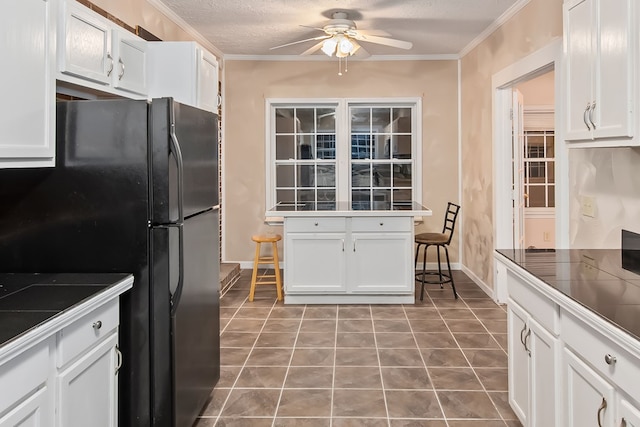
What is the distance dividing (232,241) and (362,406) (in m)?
3.86

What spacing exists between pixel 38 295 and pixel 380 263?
3191 mm

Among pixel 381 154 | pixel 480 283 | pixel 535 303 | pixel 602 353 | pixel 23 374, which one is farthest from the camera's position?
pixel 381 154

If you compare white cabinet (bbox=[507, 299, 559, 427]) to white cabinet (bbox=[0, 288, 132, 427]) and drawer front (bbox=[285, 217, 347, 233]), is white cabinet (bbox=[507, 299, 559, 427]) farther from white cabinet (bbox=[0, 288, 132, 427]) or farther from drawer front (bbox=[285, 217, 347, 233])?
drawer front (bbox=[285, 217, 347, 233])

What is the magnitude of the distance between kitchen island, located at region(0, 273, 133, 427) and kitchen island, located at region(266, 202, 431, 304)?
259cm

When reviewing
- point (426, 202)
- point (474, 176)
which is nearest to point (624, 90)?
point (474, 176)

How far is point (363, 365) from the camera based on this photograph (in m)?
3.16

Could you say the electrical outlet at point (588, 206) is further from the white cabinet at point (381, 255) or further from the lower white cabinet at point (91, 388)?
the lower white cabinet at point (91, 388)

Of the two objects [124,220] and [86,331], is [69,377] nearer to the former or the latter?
[86,331]

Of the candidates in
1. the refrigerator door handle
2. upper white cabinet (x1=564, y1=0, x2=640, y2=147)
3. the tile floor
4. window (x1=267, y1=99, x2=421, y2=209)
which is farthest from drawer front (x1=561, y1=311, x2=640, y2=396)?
window (x1=267, y1=99, x2=421, y2=209)

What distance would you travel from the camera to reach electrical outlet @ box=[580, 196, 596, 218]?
109 inches

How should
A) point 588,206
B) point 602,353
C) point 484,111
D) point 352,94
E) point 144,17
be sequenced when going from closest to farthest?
1. point 602,353
2. point 588,206
3. point 144,17
4. point 484,111
5. point 352,94

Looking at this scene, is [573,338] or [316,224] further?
[316,224]

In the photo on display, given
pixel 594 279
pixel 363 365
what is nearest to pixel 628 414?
pixel 594 279

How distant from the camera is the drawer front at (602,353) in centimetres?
128
